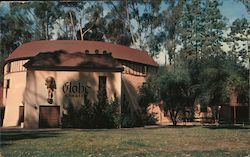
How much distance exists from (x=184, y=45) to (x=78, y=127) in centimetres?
3028

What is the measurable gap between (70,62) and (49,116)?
5.65m

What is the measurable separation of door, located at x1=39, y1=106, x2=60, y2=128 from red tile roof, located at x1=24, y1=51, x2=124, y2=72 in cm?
Answer: 392

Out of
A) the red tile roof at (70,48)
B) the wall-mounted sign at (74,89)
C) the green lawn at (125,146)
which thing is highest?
the red tile roof at (70,48)

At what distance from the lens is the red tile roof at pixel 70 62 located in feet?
134

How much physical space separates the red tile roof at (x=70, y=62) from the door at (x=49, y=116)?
392 cm

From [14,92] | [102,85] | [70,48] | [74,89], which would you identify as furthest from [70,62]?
[14,92]

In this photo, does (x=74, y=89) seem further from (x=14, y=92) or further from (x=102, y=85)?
(x=14, y=92)

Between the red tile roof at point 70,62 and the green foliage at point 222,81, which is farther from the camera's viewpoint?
the red tile roof at point 70,62

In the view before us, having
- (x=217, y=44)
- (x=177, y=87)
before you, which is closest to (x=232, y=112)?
(x=217, y=44)

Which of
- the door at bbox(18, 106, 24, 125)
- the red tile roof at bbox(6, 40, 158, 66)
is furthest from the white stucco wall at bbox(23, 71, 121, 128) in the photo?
the red tile roof at bbox(6, 40, 158, 66)

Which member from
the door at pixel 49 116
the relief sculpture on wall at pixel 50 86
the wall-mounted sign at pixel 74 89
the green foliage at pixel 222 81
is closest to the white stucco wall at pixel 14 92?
the door at pixel 49 116

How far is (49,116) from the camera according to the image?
4022cm

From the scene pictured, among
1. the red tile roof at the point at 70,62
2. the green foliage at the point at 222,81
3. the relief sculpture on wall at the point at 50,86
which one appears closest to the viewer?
the green foliage at the point at 222,81

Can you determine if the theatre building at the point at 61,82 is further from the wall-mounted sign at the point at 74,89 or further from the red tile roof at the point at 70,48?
the red tile roof at the point at 70,48
